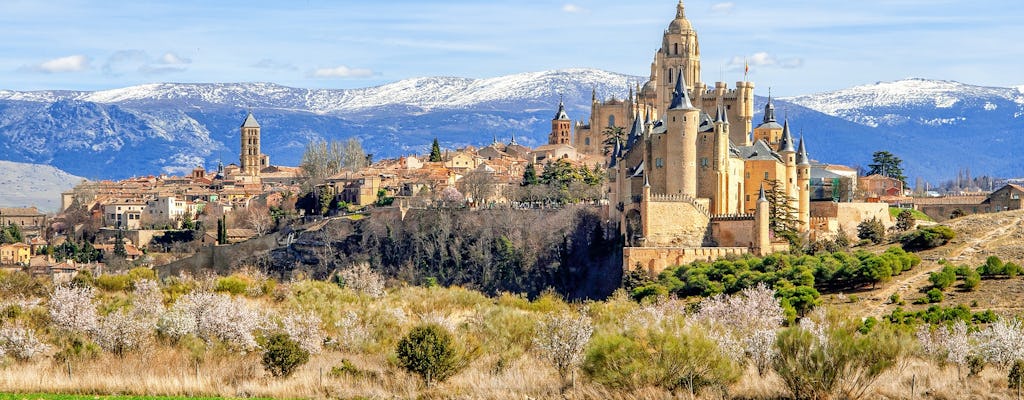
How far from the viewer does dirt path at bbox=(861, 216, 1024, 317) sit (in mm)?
54562

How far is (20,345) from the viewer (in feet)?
131

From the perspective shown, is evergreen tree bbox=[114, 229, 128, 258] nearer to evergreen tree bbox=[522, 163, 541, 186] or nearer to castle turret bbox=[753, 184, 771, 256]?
evergreen tree bbox=[522, 163, 541, 186]

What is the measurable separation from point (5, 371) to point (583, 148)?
86632 millimetres

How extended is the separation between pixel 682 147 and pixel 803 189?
25.7 feet

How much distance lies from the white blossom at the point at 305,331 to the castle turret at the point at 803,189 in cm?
3371

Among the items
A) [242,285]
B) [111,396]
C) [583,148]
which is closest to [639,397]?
[111,396]

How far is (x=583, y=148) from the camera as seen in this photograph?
122 meters

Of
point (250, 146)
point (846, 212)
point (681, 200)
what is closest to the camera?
point (681, 200)

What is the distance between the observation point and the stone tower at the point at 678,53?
91.0 meters

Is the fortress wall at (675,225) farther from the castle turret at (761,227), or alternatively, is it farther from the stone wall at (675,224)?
the castle turret at (761,227)

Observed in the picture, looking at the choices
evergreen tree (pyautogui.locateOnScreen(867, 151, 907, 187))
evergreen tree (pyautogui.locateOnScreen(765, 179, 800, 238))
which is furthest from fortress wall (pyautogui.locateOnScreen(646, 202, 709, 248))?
evergreen tree (pyautogui.locateOnScreen(867, 151, 907, 187))

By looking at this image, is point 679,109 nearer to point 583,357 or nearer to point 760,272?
point 760,272

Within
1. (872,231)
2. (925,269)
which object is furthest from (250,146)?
(925,269)

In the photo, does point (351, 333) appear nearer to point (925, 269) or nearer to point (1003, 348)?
point (1003, 348)
